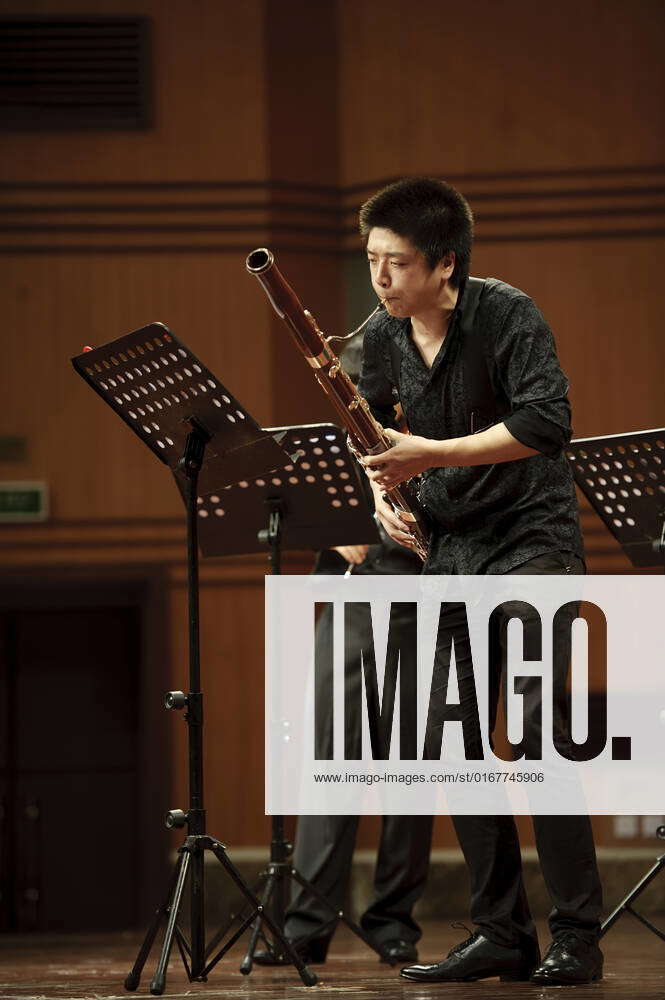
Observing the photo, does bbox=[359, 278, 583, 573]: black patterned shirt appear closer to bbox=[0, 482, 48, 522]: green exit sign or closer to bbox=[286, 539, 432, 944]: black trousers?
bbox=[286, 539, 432, 944]: black trousers

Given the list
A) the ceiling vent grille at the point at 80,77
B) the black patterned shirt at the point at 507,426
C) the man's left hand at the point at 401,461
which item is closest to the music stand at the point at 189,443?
the man's left hand at the point at 401,461

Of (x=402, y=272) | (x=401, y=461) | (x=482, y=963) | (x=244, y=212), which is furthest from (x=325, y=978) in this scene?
(x=244, y=212)

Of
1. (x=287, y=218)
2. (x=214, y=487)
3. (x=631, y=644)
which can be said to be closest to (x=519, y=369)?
(x=214, y=487)

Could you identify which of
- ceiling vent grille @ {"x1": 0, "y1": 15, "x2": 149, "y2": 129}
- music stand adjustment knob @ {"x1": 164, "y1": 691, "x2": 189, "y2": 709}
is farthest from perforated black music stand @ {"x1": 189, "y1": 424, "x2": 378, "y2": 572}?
ceiling vent grille @ {"x1": 0, "y1": 15, "x2": 149, "y2": 129}

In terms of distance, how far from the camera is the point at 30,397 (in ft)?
19.8

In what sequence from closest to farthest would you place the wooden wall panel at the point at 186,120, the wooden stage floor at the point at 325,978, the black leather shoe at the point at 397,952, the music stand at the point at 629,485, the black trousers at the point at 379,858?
1. the wooden stage floor at the point at 325,978
2. the music stand at the point at 629,485
3. the black leather shoe at the point at 397,952
4. the black trousers at the point at 379,858
5. the wooden wall panel at the point at 186,120

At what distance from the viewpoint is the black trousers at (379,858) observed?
152 inches

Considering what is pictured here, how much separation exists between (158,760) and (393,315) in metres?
3.38

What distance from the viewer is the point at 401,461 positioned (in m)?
2.84

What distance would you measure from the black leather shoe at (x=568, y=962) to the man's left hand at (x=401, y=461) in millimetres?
997

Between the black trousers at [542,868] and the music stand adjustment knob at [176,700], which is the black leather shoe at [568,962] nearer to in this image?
→ the black trousers at [542,868]

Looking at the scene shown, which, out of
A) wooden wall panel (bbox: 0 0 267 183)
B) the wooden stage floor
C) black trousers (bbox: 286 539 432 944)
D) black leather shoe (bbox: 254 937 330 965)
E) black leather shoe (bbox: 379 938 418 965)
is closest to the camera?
the wooden stage floor

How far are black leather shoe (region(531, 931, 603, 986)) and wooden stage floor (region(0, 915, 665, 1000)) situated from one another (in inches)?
0.9

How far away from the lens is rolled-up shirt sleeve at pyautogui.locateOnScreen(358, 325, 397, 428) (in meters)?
3.22
